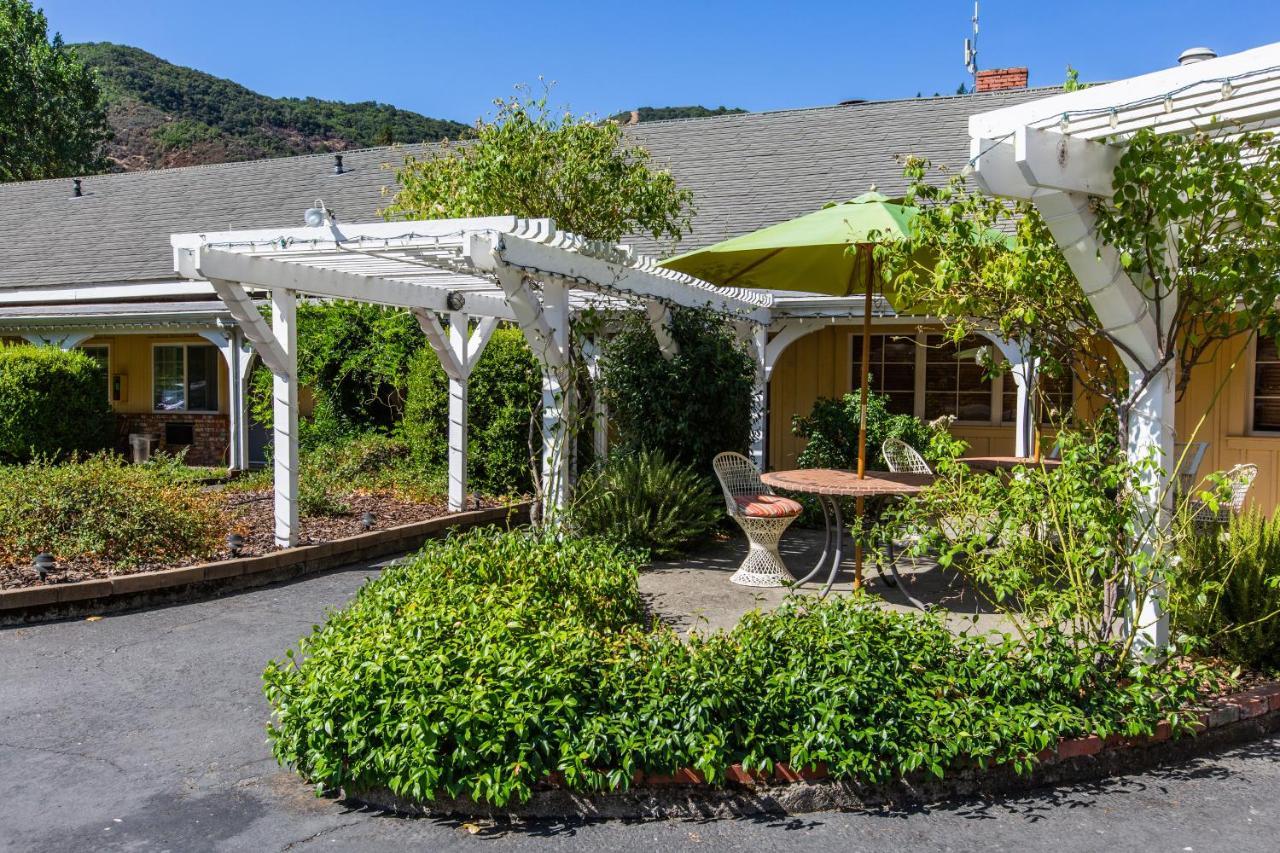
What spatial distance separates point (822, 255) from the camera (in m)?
6.98

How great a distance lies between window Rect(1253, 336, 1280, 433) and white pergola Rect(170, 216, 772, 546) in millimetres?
5865

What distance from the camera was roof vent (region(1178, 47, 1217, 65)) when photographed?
13.5 ft

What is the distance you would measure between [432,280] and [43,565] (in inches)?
152

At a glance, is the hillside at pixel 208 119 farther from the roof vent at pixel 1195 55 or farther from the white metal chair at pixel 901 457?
the roof vent at pixel 1195 55

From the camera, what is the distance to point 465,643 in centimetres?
424

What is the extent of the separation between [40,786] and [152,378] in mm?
13857

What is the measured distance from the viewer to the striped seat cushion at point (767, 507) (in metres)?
7.04

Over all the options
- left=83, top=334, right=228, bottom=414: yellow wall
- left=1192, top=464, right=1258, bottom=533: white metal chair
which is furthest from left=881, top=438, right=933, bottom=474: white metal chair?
left=83, top=334, right=228, bottom=414: yellow wall

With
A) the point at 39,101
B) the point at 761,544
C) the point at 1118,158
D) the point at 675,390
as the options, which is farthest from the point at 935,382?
the point at 39,101

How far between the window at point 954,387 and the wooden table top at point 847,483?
5.19m

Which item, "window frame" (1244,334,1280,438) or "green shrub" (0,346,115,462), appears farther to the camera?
"green shrub" (0,346,115,462)

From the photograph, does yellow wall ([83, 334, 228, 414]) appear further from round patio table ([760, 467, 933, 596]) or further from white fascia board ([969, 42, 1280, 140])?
white fascia board ([969, 42, 1280, 140])

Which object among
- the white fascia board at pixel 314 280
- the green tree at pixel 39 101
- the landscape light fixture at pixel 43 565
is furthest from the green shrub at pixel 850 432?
the green tree at pixel 39 101

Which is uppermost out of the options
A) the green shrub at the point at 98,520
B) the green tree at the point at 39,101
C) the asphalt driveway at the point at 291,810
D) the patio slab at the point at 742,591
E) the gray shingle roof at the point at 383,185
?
the green tree at the point at 39,101
